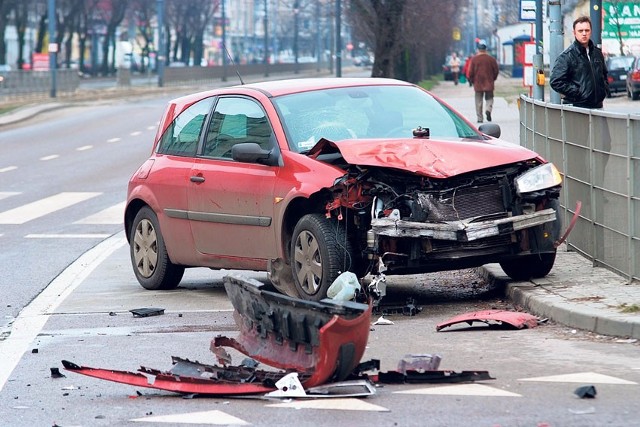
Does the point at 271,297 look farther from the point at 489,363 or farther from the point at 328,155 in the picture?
the point at 328,155

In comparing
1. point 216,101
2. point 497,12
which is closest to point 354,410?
point 216,101

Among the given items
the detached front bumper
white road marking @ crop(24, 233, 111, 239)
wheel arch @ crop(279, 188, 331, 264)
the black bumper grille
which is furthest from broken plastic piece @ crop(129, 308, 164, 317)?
white road marking @ crop(24, 233, 111, 239)

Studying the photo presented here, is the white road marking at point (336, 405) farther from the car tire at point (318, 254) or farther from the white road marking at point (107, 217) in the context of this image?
the white road marking at point (107, 217)

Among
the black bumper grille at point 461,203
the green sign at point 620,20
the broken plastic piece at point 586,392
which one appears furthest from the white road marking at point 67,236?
the green sign at point 620,20

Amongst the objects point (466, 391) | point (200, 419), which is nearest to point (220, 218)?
point (466, 391)

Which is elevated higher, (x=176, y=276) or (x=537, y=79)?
(x=537, y=79)

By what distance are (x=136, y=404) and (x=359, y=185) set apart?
2.98m

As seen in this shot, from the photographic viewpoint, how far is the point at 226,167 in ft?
34.3

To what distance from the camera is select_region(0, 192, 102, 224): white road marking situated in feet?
59.7

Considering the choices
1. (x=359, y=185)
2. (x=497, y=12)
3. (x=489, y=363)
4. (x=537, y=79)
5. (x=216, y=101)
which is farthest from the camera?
(x=497, y=12)

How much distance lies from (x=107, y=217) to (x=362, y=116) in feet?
28.8

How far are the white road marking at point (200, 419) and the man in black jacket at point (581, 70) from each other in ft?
22.5

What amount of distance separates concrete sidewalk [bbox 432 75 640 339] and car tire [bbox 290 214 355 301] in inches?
49.7

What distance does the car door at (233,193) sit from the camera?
9.98 m
